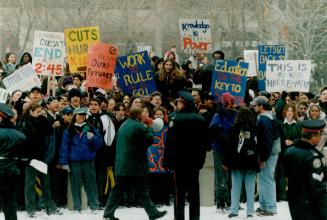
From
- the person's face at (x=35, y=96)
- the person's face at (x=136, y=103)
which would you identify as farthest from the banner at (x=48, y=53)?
the person's face at (x=136, y=103)

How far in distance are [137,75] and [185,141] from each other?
213 inches

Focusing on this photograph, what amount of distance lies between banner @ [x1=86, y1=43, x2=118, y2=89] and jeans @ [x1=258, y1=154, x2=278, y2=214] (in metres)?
4.37

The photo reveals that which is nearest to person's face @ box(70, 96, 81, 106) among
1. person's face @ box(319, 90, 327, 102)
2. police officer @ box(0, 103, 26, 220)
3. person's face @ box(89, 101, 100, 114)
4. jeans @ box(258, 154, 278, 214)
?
person's face @ box(89, 101, 100, 114)

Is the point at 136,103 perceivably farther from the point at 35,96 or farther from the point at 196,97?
the point at 196,97

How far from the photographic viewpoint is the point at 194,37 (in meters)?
25.9

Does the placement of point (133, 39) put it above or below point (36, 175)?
above

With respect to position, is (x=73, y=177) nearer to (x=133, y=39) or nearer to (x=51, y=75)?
(x=51, y=75)

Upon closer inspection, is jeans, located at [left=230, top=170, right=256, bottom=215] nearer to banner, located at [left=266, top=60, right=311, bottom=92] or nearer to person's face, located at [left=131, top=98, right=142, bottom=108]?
person's face, located at [left=131, top=98, right=142, bottom=108]

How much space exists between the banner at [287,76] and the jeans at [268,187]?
5.26 metres

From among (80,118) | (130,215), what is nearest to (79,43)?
(80,118)

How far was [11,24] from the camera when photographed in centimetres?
5428

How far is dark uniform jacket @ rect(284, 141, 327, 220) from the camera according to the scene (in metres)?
13.2

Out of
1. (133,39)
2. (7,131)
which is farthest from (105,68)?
(133,39)

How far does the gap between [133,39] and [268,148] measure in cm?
3468
